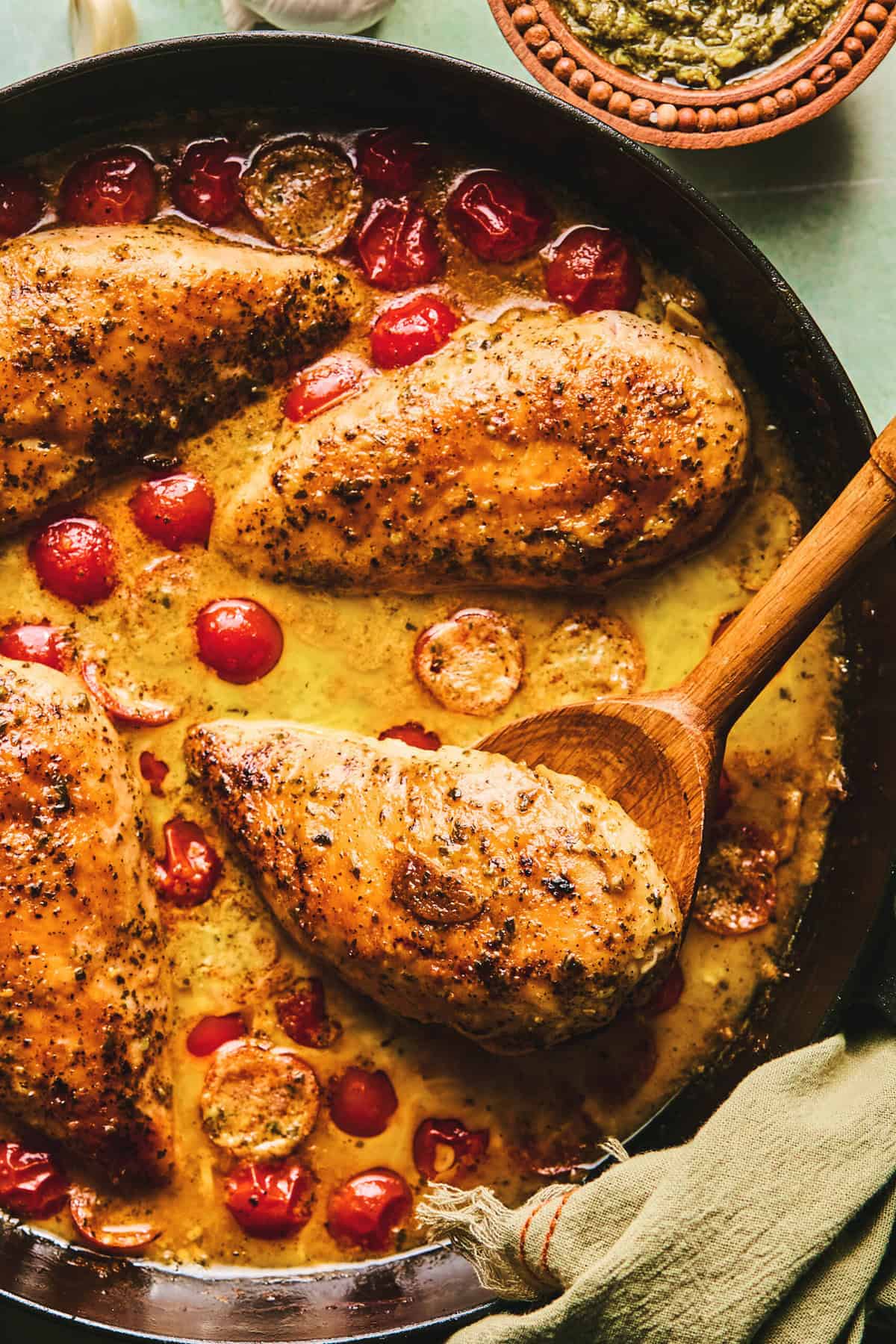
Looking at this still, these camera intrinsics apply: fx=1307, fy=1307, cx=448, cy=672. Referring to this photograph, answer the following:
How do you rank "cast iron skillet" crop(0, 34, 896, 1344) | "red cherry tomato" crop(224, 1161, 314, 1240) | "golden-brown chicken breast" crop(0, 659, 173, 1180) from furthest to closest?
"red cherry tomato" crop(224, 1161, 314, 1240)
"cast iron skillet" crop(0, 34, 896, 1344)
"golden-brown chicken breast" crop(0, 659, 173, 1180)

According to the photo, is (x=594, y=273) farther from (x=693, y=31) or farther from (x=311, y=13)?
(x=311, y=13)

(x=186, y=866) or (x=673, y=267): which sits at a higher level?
(x=673, y=267)

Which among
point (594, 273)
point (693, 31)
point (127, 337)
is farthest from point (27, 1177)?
point (693, 31)

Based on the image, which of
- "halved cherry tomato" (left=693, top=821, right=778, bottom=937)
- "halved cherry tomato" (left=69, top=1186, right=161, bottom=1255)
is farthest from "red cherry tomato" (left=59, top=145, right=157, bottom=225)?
"halved cherry tomato" (left=69, top=1186, right=161, bottom=1255)

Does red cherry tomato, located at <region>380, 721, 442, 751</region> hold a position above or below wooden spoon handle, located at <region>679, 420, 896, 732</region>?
below

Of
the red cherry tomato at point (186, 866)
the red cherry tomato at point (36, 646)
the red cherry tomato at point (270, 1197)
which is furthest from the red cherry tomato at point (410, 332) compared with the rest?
the red cherry tomato at point (270, 1197)

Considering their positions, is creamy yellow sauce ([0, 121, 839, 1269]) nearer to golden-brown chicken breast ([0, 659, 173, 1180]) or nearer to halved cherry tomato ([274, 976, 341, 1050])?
halved cherry tomato ([274, 976, 341, 1050])

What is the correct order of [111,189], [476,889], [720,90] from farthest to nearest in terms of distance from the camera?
[111,189], [720,90], [476,889]

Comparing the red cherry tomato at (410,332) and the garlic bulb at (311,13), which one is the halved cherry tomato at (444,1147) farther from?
the garlic bulb at (311,13)
